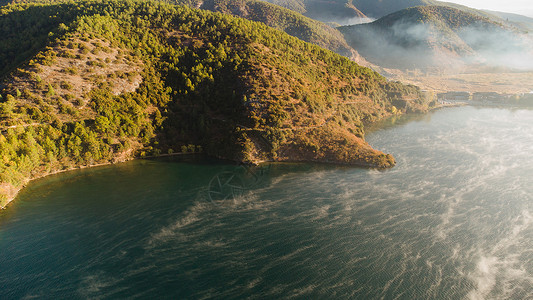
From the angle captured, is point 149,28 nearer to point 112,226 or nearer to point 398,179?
point 112,226

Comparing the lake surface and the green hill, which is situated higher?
the green hill

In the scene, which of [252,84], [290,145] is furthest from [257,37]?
[290,145]

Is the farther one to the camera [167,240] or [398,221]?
[398,221]

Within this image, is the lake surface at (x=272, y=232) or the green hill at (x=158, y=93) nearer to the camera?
the lake surface at (x=272, y=232)

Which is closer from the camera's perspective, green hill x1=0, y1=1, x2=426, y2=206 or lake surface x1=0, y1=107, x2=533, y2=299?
lake surface x1=0, y1=107, x2=533, y2=299
